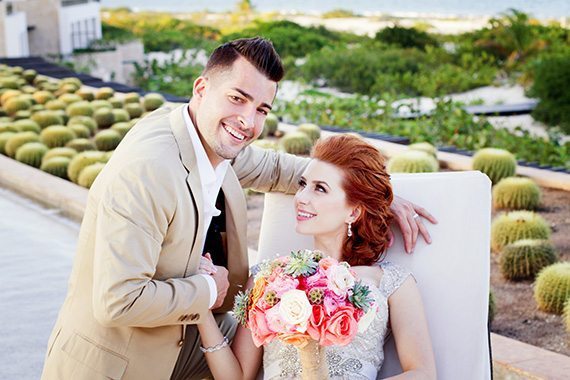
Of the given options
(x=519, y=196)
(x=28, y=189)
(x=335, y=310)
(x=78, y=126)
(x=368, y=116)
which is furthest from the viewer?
(x=368, y=116)

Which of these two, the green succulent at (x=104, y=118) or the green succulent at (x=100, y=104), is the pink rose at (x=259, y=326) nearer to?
the green succulent at (x=104, y=118)

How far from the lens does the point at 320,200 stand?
2.75m

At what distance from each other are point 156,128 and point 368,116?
27.7ft

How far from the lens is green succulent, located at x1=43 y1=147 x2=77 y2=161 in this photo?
7840 millimetres

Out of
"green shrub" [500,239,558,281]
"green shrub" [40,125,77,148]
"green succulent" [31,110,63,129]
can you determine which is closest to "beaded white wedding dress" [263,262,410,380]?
"green shrub" [500,239,558,281]

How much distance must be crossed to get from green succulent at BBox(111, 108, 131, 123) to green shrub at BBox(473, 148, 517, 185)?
3.95 meters

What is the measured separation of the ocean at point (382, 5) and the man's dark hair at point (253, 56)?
7800cm

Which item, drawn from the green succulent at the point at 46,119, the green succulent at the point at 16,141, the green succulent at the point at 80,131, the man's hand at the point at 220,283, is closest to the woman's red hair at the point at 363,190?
the man's hand at the point at 220,283

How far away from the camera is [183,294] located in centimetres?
Answer: 242

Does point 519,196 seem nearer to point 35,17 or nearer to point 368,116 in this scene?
point 368,116

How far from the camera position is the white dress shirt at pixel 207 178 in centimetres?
257

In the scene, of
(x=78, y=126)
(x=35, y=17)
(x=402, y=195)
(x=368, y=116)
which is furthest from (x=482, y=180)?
(x=35, y=17)

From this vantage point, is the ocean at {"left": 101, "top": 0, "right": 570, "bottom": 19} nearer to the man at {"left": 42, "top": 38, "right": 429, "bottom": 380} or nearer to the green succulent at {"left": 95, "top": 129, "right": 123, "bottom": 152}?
the green succulent at {"left": 95, "top": 129, "right": 123, "bottom": 152}

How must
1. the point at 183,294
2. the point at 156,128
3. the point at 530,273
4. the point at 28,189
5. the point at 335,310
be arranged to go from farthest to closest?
the point at 28,189
the point at 530,273
the point at 156,128
the point at 183,294
the point at 335,310
